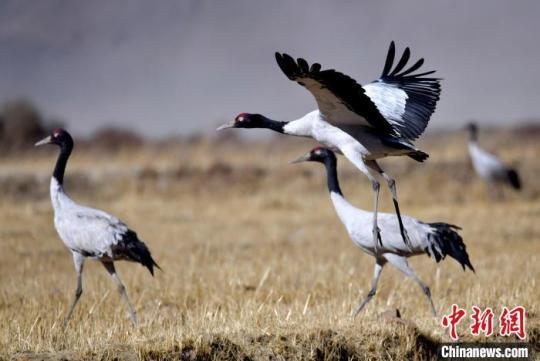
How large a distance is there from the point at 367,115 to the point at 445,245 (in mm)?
1552

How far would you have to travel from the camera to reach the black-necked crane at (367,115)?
6.01 meters

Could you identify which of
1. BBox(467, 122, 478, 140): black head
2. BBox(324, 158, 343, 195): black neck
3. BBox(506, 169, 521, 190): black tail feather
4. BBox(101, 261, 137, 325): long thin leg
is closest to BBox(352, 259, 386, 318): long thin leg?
BBox(324, 158, 343, 195): black neck

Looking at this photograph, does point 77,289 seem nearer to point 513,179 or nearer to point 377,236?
point 377,236

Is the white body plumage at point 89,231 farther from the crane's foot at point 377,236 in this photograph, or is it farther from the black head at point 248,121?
the crane's foot at point 377,236

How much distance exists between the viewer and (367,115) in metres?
6.52

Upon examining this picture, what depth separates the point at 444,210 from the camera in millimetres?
15641

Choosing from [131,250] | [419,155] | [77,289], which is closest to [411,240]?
[419,155]

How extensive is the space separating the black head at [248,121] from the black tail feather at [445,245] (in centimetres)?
183

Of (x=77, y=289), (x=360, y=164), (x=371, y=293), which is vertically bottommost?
(x=77, y=289)

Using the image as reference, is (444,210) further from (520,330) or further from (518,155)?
(520,330)

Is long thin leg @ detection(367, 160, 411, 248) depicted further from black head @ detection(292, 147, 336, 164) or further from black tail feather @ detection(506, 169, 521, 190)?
black tail feather @ detection(506, 169, 521, 190)

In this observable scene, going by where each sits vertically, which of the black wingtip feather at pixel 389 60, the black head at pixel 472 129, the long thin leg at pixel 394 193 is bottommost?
the long thin leg at pixel 394 193

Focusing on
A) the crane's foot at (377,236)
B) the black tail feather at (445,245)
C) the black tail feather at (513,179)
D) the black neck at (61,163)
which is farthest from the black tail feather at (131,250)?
the black tail feather at (513,179)

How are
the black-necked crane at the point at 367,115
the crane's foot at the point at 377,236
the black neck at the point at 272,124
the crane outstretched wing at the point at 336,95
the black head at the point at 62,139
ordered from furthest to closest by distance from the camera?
the black head at the point at 62,139 → the black neck at the point at 272,124 → the crane's foot at the point at 377,236 → the black-necked crane at the point at 367,115 → the crane outstretched wing at the point at 336,95
